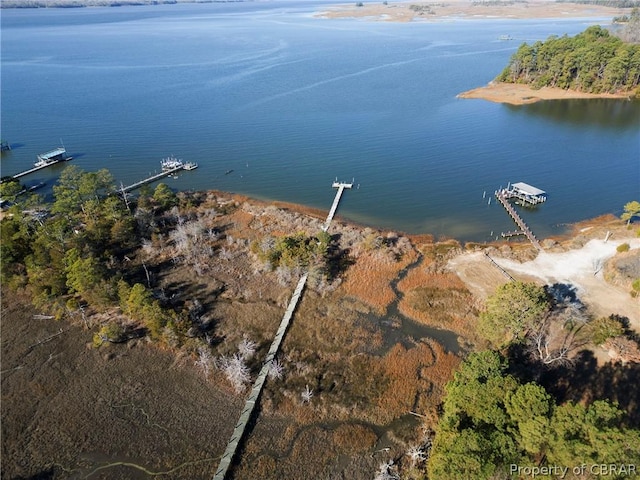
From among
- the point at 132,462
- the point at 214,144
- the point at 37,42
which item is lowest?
the point at 132,462

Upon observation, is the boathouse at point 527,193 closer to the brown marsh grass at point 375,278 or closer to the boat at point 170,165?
the brown marsh grass at point 375,278

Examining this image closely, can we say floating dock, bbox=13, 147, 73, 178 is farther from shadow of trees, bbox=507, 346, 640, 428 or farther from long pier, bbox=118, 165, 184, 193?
shadow of trees, bbox=507, 346, 640, 428

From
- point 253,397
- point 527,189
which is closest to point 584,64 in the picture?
point 527,189

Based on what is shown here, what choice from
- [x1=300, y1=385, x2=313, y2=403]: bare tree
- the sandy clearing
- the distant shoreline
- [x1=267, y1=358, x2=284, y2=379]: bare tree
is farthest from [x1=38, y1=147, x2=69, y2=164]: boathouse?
the distant shoreline

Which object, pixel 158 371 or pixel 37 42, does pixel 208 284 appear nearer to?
pixel 158 371

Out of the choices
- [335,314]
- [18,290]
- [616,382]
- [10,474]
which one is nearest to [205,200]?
[18,290]

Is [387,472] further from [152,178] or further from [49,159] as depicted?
[49,159]
